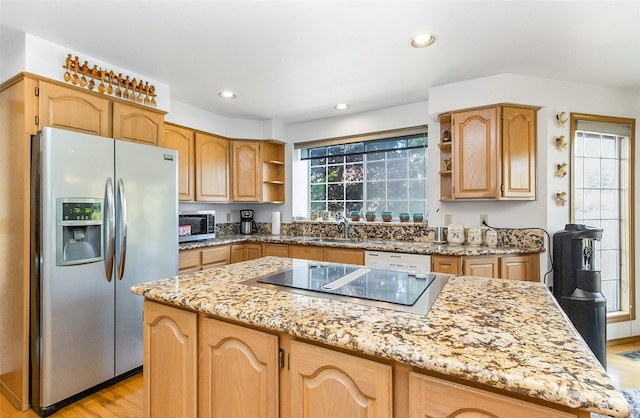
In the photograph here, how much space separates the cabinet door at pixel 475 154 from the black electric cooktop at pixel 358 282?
1.61 meters

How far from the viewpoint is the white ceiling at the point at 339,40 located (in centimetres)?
175

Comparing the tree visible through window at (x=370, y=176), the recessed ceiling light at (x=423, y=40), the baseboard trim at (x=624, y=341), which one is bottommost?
the baseboard trim at (x=624, y=341)

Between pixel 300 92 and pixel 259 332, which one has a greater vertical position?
pixel 300 92

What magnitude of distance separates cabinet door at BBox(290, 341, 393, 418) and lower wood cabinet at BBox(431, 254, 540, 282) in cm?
199

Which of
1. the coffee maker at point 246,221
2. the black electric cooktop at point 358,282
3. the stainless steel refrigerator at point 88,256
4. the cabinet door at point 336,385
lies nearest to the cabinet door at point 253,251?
the coffee maker at point 246,221

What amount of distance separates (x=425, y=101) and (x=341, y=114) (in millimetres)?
1035

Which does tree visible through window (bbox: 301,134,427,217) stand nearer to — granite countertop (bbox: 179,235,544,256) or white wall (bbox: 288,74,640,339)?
white wall (bbox: 288,74,640,339)

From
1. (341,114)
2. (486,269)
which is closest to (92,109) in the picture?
(341,114)

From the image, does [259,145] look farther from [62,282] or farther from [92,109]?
[62,282]

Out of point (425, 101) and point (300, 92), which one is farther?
point (425, 101)

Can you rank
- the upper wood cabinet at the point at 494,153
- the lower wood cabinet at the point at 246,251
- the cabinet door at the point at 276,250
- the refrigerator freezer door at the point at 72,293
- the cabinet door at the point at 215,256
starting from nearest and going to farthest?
the refrigerator freezer door at the point at 72,293 < the upper wood cabinet at the point at 494,153 < the cabinet door at the point at 215,256 < the cabinet door at the point at 276,250 < the lower wood cabinet at the point at 246,251

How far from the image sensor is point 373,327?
0.90 m

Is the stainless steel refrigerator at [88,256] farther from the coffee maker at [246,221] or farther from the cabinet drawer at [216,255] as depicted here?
the coffee maker at [246,221]

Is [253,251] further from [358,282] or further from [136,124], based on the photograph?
[358,282]
